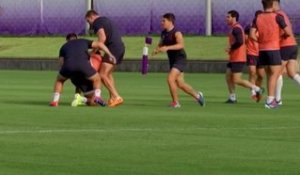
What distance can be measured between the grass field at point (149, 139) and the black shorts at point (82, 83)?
50cm

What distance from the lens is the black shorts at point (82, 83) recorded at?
763 inches

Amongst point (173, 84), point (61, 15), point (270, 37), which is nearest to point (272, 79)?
point (270, 37)

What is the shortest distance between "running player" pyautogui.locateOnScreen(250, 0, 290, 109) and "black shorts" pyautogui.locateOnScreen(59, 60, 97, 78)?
9.66 ft

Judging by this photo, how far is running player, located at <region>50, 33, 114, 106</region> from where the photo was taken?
19.2m

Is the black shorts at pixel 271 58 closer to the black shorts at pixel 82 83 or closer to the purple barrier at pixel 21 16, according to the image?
the black shorts at pixel 82 83

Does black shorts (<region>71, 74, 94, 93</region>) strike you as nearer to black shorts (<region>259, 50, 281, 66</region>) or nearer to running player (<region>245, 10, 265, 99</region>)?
black shorts (<region>259, 50, 281, 66</region>)

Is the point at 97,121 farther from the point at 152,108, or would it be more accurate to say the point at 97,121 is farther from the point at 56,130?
the point at 152,108

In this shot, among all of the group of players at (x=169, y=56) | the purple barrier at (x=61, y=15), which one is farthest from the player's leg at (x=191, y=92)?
the purple barrier at (x=61, y=15)

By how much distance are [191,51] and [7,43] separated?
9.94 metres

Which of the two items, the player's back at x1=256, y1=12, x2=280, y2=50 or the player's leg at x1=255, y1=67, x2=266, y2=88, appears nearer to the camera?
the player's back at x1=256, y1=12, x2=280, y2=50

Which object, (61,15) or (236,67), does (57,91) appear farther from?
(61,15)

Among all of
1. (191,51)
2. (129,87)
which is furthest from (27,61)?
(129,87)

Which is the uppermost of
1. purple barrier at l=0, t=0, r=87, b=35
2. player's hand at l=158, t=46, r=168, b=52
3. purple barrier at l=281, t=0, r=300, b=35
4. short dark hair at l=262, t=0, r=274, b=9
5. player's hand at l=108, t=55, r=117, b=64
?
short dark hair at l=262, t=0, r=274, b=9

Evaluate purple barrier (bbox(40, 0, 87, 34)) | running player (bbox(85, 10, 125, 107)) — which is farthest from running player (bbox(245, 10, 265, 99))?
purple barrier (bbox(40, 0, 87, 34))
